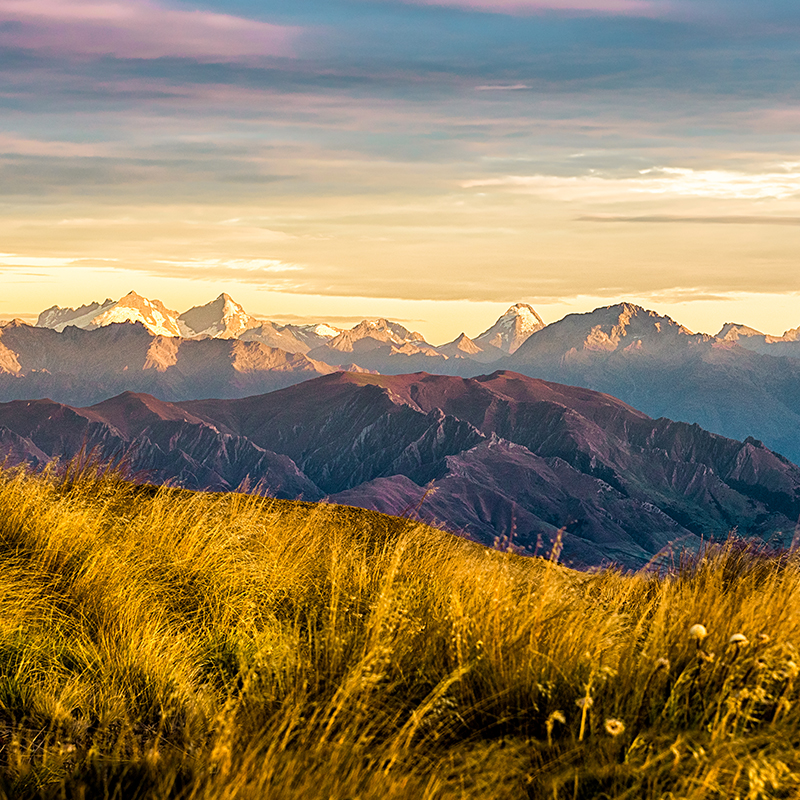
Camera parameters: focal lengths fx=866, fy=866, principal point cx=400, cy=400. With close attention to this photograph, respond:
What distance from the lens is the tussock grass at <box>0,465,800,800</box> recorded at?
388 cm

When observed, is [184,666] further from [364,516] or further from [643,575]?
[364,516]

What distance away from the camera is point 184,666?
19.4ft

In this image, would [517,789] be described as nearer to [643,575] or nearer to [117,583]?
[117,583]

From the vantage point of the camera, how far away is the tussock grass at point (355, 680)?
12.7 feet

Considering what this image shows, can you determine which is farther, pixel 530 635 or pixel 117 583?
pixel 117 583

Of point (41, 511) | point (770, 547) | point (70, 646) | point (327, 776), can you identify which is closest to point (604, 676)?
point (327, 776)

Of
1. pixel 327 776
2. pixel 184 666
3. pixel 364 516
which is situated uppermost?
pixel 327 776

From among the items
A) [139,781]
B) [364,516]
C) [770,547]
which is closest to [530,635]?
[139,781]

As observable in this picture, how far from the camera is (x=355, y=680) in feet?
13.8

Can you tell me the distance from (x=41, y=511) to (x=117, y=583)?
1.87 meters

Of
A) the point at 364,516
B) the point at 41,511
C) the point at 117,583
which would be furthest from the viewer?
the point at 364,516

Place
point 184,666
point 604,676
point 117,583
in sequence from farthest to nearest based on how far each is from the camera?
point 117,583
point 184,666
point 604,676

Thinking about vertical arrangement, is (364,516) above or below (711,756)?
below

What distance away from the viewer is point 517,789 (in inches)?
156
